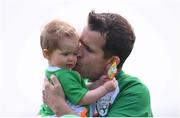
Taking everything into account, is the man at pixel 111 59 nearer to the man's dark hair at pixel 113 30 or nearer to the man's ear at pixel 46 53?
the man's dark hair at pixel 113 30

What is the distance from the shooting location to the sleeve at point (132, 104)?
554 cm

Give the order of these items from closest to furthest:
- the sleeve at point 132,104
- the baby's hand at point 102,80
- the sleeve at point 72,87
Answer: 1. the sleeve at point 72,87
2. the sleeve at point 132,104
3. the baby's hand at point 102,80

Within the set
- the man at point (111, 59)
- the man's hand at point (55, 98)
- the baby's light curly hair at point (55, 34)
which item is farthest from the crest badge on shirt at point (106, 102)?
the baby's light curly hair at point (55, 34)

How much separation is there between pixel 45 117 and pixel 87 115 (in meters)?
0.31

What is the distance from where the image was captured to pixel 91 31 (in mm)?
5672

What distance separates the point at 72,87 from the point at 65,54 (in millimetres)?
257

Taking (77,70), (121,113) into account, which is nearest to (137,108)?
(121,113)

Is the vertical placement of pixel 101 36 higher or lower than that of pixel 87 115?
higher

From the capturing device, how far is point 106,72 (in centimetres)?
575

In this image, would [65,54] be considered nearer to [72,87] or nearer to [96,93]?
[72,87]

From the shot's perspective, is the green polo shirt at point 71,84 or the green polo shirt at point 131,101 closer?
the green polo shirt at point 71,84

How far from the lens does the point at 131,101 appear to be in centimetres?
557

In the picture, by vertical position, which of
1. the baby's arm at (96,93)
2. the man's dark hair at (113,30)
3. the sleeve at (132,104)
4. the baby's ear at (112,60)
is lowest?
the sleeve at (132,104)

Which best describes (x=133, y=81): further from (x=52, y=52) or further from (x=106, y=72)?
(x=52, y=52)
